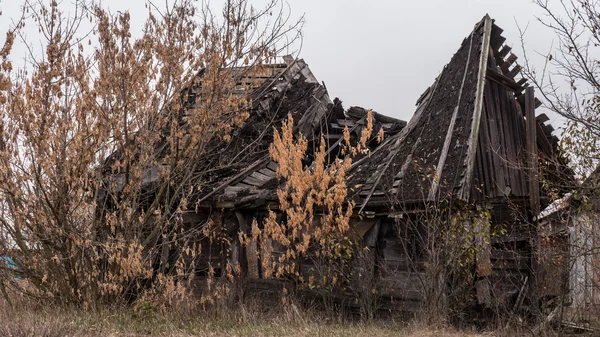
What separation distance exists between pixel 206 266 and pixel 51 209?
4464mm

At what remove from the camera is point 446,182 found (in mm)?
9969

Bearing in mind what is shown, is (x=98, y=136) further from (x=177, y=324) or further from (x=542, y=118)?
(x=542, y=118)

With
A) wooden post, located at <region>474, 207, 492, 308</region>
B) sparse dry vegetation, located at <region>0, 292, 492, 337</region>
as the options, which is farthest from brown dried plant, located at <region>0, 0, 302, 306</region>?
wooden post, located at <region>474, 207, 492, 308</region>

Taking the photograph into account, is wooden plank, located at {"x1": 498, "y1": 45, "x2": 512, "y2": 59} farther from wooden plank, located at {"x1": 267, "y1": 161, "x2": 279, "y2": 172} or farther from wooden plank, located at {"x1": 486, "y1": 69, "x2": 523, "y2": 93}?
wooden plank, located at {"x1": 267, "y1": 161, "x2": 279, "y2": 172}

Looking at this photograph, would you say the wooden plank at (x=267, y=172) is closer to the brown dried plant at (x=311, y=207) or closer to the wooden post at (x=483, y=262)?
the brown dried plant at (x=311, y=207)

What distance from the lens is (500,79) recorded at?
12672 mm

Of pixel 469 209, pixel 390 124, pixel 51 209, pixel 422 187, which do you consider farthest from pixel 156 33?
pixel 390 124

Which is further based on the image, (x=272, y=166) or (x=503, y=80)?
(x=272, y=166)

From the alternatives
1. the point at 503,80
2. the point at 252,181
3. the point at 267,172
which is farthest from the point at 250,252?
the point at 503,80

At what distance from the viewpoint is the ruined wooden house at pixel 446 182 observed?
10.2 meters

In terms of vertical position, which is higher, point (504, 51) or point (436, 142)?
point (504, 51)

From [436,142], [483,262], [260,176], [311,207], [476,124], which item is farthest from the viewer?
[260,176]

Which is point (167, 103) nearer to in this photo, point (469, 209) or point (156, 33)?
point (156, 33)

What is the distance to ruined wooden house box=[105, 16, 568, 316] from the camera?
10.2m
